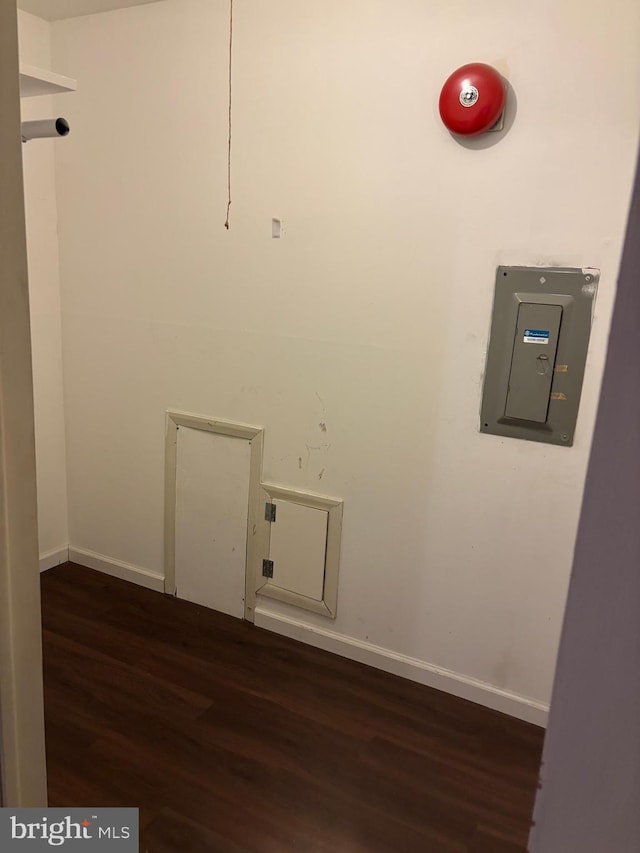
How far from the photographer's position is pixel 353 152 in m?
2.23

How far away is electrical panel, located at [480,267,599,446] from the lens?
1.97m

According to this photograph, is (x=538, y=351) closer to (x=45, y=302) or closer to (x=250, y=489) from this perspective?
(x=250, y=489)

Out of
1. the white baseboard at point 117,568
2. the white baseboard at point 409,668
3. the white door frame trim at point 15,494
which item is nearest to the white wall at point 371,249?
the white baseboard at point 409,668

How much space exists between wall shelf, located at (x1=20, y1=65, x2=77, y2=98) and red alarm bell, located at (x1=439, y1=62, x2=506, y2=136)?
1.20 metres

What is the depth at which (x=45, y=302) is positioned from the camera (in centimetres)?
299

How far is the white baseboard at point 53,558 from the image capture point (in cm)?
317

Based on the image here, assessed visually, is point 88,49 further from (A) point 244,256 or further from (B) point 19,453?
(B) point 19,453

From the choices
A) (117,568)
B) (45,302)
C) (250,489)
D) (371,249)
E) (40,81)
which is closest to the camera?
(40,81)

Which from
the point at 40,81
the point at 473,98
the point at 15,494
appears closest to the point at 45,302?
the point at 40,81

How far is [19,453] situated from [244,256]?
1.83m

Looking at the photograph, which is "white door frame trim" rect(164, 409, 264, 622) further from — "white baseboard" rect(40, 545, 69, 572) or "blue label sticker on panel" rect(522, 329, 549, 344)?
"blue label sticker on panel" rect(522, 329, 549, 344)

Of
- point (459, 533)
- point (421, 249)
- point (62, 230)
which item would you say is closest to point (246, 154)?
point (421, 249)

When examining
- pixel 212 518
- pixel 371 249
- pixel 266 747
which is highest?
pixel 371 249

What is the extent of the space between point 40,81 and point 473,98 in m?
1.32
